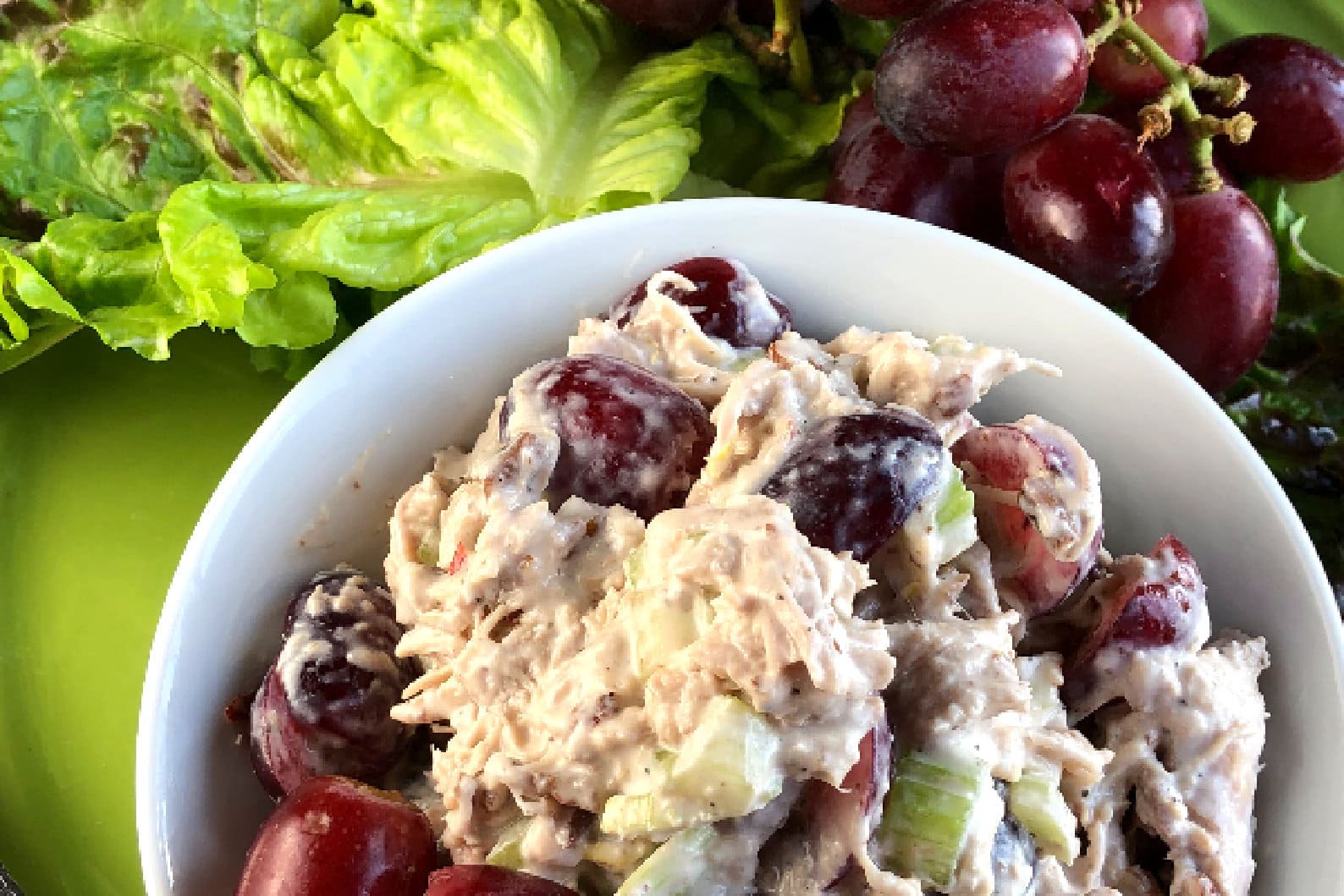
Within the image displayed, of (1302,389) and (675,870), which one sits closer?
(675,870)

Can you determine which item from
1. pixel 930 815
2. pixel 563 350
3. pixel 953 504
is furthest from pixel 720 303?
pixel 930 815

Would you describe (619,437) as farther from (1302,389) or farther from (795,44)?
(1302,389)

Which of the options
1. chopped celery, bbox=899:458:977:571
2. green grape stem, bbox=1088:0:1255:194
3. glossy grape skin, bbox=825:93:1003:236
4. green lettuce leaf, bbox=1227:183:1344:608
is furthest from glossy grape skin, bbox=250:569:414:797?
green lettuce leaf, bbox=1227:183:1344:608

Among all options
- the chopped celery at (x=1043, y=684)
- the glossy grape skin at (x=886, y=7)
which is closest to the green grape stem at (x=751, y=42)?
the glossy grape skin at (x=886, y=7)

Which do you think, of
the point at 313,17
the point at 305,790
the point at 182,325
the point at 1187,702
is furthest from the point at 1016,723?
the point at 313,17

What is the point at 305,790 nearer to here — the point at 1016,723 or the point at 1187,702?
the point at 1016,723

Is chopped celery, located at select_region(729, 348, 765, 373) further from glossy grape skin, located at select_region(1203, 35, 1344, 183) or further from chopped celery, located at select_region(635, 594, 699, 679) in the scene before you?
glossy grape skin, located at select_region(1203, 35, 1344, 183)

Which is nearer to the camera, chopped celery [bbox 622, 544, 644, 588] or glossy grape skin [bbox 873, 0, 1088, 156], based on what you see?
chopped celery [bbox 622, 544, 644, 588]
